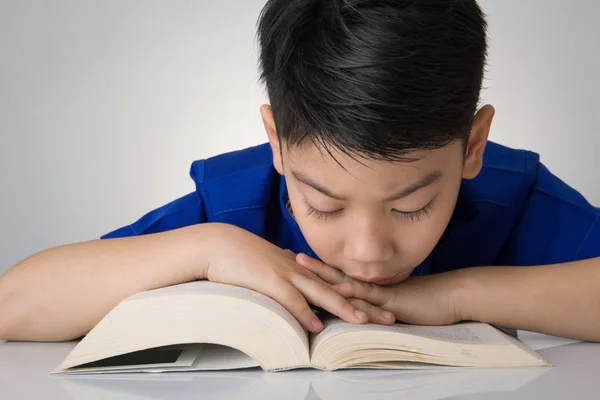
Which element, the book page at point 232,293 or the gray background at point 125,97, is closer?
the book page at point 232,293

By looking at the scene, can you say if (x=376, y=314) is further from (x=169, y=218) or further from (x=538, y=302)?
(x=169, y=218)

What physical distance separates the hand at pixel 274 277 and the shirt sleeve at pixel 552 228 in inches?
19.5

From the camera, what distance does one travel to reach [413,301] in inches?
42.1

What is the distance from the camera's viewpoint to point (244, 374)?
940 millimetres

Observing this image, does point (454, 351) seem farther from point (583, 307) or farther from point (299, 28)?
point (299, 28)

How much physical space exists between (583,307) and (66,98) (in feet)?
6.21

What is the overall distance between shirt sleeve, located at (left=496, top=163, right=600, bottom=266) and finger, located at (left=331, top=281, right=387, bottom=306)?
453mm

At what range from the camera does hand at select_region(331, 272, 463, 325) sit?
41.9 inches

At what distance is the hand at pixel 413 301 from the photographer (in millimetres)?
1063

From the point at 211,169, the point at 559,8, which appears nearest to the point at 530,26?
the point at 559,8

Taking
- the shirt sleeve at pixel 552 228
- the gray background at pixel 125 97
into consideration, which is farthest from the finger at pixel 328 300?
the gray background at pixel 125 97

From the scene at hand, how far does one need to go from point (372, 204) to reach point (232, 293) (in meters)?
0.20

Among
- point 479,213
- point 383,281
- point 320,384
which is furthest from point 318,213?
point 479,213

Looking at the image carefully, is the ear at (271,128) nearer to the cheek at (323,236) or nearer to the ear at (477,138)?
the cheek at (323,236)
